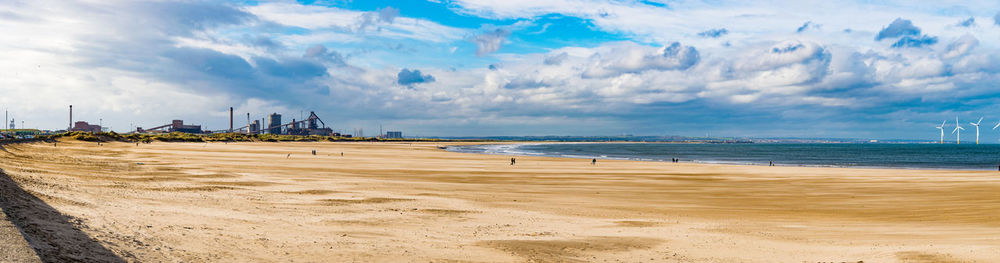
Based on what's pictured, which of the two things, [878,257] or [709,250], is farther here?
[709,250]

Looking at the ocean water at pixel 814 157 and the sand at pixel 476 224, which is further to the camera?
Answer: the ocean water at pixel 814 157

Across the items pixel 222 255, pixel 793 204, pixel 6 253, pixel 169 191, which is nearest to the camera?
pixel 6 253

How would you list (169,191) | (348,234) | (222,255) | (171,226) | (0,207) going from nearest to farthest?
(222,255) < (0,207) < (171,226) < (348,234) < (169,191)

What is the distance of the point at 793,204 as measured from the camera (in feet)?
68.3

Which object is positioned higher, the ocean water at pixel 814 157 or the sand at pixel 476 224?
the sand at pixel 476 224

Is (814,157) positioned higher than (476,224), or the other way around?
(476,224)

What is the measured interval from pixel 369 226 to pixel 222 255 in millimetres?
4436

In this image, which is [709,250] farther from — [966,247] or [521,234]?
[966,247]

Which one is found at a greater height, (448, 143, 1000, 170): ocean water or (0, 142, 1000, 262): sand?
(0, 142, 1000, 262): sand

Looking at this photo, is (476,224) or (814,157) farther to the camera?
(814,157)

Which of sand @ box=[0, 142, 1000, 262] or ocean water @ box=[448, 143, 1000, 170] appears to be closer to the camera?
sand @ box=[0, 142, 1000, 262]

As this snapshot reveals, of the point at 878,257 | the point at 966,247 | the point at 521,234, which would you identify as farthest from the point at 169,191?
the point at 966,247

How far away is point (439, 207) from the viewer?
667 inches

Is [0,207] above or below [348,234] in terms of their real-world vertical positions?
above
